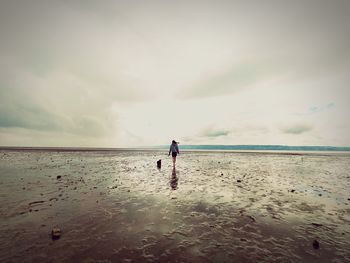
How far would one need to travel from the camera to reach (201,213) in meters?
10.3

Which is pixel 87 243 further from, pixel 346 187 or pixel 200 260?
pixel 346 187

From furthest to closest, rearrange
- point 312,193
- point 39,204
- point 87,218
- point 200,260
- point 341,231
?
point 312,193
point 39,204
point 87,218
point 341,231
point 200,260

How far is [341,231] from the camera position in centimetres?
837

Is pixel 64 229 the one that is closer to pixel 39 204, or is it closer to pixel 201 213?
pixel 39 204

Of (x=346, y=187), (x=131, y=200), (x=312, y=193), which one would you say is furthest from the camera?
(x=346, y=187)

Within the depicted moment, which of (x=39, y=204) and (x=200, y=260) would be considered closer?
(x=200, y=260)

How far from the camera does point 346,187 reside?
17.4 metres

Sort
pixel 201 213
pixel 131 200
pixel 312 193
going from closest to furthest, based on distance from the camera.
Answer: pixel 201 213, pixel 131 200, pixel 312 193

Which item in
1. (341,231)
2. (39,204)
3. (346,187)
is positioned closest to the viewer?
(341,231)

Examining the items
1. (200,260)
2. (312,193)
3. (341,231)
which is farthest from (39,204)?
(312,193)

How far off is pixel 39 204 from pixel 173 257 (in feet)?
32.3

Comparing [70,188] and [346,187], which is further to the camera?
[346,187]

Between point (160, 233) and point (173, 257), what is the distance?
1.89m

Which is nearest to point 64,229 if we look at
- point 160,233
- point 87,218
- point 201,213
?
point 87,218
